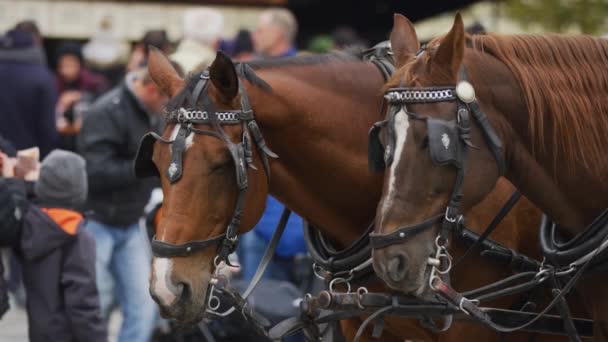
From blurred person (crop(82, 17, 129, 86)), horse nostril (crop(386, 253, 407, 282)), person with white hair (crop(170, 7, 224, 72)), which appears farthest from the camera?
blurred person (crop(82, 17, 129, 86))

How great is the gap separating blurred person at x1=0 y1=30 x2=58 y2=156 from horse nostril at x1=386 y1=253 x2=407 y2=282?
5330mm

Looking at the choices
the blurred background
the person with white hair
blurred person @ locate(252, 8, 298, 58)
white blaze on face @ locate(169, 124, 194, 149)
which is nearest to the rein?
white blaze on face @ locate(169, 124, 194, 149)

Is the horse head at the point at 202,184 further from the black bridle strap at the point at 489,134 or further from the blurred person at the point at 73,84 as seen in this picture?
the blurred person at the point at 73,84

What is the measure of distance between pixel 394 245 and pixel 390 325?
3.40 feet

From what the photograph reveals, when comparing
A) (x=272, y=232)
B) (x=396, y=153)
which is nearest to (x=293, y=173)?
(x=396, y=153)

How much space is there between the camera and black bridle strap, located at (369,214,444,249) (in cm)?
393

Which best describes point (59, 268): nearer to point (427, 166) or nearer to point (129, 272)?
point (129, 272)

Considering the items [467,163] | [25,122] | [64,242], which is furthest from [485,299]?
[25,122]

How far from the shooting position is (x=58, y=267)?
5926 mm

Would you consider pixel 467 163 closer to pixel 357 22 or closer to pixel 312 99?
pixel 312 99

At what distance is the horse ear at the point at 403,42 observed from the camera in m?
4.34

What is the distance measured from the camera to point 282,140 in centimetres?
461

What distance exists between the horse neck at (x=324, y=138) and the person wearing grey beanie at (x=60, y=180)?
166cm

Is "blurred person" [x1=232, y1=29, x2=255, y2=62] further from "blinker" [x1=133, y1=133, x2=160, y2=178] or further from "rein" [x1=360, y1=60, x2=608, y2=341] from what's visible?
"rein" [x1=360, y1=60, x2=608, y2=341]
